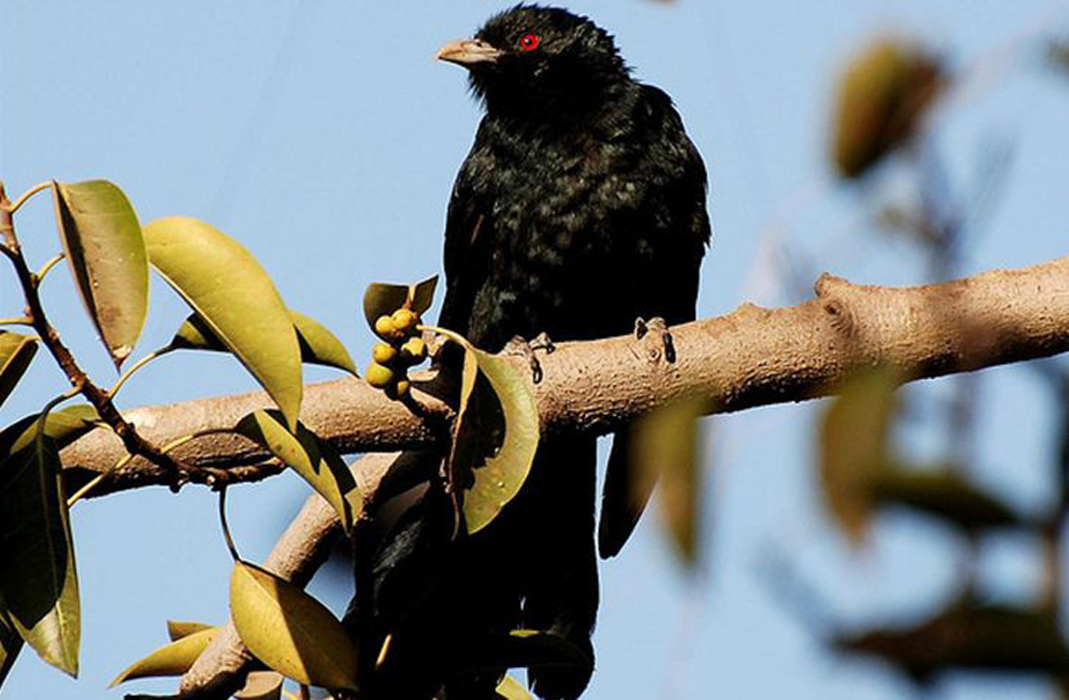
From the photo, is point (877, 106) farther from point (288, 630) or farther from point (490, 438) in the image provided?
point (288, 630)

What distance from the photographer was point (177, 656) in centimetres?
305

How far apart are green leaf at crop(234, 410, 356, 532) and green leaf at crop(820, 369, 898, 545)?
1.67 m

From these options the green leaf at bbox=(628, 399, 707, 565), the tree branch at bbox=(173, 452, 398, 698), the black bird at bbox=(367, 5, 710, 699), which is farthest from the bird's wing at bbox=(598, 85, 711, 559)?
the green leaf at bbox=(628, 399, 707, 565)

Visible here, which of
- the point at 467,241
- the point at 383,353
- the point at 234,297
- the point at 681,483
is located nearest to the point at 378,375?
the point at 383,353

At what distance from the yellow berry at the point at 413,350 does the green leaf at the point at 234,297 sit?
12.5 inches

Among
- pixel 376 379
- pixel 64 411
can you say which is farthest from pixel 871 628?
pixel 64 411

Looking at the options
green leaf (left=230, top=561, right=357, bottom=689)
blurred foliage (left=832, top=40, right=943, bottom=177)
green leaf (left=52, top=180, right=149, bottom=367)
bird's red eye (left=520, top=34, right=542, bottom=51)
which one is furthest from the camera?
bird's red eye (left=520, top=34, right=542, bottom=51)

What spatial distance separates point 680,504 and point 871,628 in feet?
0.59

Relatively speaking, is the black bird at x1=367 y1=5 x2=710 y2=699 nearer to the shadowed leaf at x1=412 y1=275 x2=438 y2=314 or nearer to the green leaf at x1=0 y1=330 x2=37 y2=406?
the shadowed leaf at x1=412 y1=275 x2=438 y2=314

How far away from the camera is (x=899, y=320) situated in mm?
2795

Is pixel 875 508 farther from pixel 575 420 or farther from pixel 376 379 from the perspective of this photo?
pixel 575 420

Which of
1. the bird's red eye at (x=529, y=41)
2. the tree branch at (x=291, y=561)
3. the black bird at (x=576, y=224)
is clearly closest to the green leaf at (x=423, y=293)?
the tree branch at (x=291, y=561)

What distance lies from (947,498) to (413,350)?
6.28 ft

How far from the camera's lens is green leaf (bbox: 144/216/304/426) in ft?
7.40
